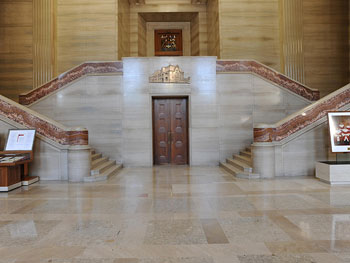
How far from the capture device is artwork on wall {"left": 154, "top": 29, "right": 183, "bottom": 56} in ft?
55.8

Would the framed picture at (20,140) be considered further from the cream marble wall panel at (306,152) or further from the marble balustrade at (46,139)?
the cream marble wall panel at (306,152)

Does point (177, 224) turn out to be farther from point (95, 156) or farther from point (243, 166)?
point (95, 156)

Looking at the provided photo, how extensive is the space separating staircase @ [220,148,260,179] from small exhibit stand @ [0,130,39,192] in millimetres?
5586

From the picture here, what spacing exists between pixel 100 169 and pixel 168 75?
4395mm

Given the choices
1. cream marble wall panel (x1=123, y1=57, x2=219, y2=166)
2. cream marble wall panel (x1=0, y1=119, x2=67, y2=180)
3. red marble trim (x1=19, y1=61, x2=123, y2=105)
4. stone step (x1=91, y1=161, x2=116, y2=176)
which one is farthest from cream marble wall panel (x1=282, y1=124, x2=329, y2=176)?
red marble trim (x1=19, y1=61, x2=123, y2=105)

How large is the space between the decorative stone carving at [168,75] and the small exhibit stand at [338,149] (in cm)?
537

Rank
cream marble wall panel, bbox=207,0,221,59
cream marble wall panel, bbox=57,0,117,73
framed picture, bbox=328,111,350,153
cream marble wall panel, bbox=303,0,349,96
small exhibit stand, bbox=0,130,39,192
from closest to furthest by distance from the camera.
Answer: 1. small exhibit stand, bbox=0,130,39,192
2. framed picture, bbox=328,111,350,153
3. cream marble wall panel, bbox=57,0,117,73
4. cream marble wall panel, bbox=207,0,221,59
5. cream marble wall panel, bbox=303,0,349,96

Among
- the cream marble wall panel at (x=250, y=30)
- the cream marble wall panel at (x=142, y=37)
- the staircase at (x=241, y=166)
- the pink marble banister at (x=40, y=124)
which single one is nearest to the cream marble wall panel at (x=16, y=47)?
the cream marble wall panel at (x=142, y=37)

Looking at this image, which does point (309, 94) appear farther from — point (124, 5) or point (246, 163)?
point (124, 5)

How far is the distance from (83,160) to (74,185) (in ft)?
2.74

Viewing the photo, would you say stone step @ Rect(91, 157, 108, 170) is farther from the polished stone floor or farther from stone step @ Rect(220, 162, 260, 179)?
stone step @ Rect(220, 162, 260, 179)

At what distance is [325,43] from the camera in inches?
551

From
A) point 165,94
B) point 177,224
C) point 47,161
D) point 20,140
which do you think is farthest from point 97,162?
point 177,224

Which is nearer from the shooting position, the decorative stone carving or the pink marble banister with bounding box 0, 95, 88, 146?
the pink marble banister with bounding box 0, 95, 88, 146
